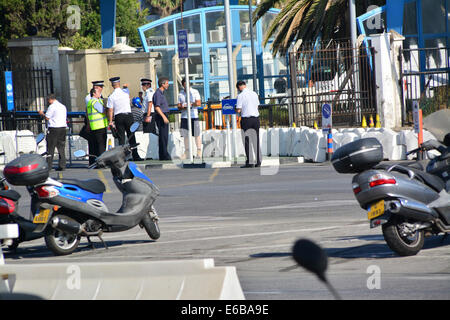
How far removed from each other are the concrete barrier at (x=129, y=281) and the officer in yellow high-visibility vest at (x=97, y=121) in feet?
49.5

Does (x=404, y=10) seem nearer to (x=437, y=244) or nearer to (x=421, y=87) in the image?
(x=421, y=87)

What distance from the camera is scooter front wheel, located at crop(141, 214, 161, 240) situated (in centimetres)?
964

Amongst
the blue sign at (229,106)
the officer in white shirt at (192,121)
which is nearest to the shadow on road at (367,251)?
the blue sign at (229,106)

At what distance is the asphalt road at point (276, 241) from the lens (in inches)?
266

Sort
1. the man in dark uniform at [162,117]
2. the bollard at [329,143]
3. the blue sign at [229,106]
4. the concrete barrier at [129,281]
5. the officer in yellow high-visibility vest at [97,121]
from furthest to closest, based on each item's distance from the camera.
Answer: the man in dark uniform at [162,117] < the blue sign at [229,106] < the officer in yellow high-visibility vest at [97,121] < the bollard at [329,143] < the concrete barrier at [129,281]

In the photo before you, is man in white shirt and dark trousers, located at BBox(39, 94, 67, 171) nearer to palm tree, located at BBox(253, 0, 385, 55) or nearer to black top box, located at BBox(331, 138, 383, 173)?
palm tree, located at BBox(253, 0, 385, 55)

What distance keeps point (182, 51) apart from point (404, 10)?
1649 centimetres

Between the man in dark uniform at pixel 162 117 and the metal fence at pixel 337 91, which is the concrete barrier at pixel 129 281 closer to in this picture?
the man in dark uniform at pixel 162 117

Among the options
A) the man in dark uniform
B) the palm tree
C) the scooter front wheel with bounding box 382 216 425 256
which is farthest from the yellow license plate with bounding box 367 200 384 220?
the palm tree

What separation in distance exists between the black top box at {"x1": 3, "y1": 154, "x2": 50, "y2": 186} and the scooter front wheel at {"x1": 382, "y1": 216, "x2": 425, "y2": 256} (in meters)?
3.49

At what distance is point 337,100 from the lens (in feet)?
79.3

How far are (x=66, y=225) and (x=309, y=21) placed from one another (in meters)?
23.8

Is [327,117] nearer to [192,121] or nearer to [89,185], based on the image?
[192,121]

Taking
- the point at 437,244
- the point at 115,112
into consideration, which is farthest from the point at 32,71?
the point at 437,244
